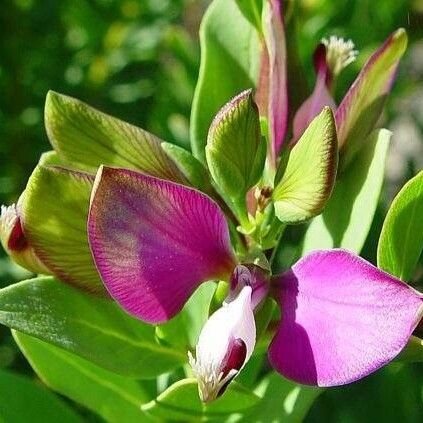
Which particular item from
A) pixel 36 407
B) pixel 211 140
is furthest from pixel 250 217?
pixel 36 407

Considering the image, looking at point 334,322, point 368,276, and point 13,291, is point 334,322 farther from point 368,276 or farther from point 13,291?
point 13,291

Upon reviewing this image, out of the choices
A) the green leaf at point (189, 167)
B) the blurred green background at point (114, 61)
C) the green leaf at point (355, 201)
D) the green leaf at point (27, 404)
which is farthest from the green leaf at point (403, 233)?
the blurred green background at point (114, 61)

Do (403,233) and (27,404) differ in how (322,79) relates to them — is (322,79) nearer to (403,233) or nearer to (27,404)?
(403,233)

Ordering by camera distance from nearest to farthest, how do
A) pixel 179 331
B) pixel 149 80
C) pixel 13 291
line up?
1. pixel 13 291
2. pixel 179 331
3. pixel 149 80

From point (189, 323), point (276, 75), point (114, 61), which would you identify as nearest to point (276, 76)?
point (276, 75)

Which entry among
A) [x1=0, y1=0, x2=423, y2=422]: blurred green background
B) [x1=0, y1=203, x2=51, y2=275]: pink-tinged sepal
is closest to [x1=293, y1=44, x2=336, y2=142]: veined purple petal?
[x1=0, y1=203, x2=51, y2=275]: pink-tinged sepal

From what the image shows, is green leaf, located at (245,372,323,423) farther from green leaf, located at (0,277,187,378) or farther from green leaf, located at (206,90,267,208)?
green leaf, located at (206,90,267,208)
